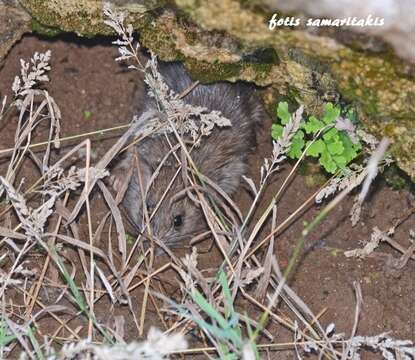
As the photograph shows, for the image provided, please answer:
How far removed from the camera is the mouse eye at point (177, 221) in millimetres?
4574

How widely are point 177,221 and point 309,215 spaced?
2.27 ft

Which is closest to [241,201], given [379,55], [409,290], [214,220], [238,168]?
[238,168]

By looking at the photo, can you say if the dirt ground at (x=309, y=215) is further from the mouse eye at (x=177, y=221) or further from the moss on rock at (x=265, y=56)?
the moss on rock at (x=265, y=56)

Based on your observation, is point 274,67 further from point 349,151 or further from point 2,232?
point 2,232

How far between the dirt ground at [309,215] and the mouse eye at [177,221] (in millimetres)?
194

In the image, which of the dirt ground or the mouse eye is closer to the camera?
the dirt ground

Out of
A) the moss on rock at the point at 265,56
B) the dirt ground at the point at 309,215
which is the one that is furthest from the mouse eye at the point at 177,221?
the moss on rock at the point at 265,56

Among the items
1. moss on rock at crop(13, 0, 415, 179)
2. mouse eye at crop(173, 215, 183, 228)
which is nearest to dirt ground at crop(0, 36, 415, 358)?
mouse eye at crop(173, 215, 183, 228)

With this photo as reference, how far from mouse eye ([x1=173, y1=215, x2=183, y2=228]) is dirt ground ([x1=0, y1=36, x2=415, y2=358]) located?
0.64 ft

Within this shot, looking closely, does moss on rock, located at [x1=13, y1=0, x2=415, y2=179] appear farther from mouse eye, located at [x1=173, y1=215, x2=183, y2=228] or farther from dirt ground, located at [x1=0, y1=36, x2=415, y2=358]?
mouse eye, located at [x1=173, y1=215, x2=183, y2=228]

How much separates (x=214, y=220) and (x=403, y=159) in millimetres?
906

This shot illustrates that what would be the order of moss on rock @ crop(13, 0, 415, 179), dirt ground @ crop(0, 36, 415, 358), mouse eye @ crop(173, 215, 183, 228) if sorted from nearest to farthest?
moss on rock @ crop(13, 0, 415, 179) → dirt ground @ crop(0, 36, 415, 358) → mouse eye @ crop(173, 215, 183, 228)

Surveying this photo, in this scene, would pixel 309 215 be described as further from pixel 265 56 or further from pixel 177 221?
pixel 265 56

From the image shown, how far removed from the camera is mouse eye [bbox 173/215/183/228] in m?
4.57
